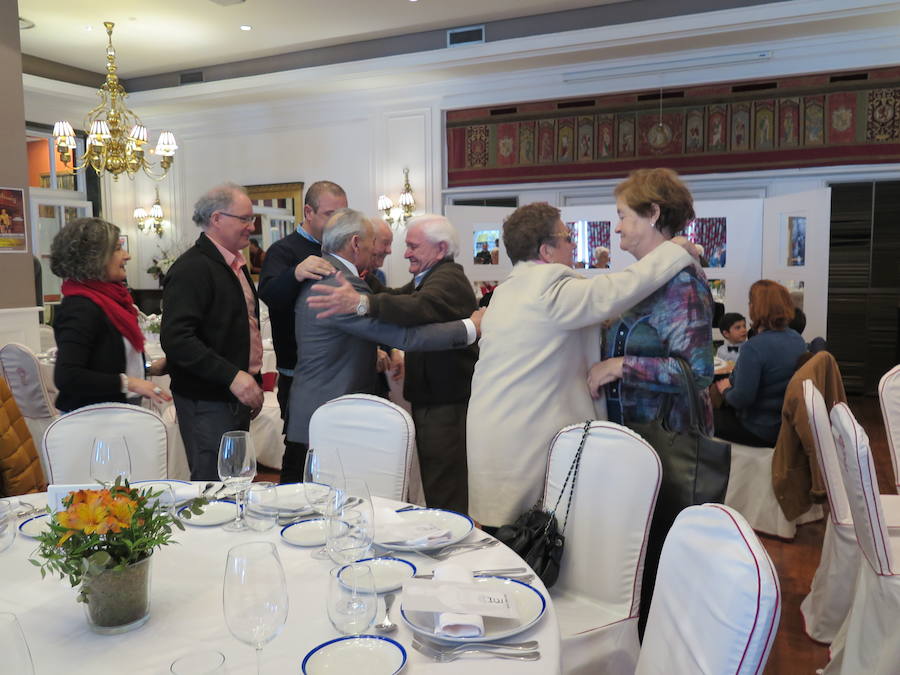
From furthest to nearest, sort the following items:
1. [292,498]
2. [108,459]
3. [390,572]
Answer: [292,498] → [108,459] → [390,572]

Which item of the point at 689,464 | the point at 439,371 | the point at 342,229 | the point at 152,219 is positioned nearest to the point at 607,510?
the point at 689,464

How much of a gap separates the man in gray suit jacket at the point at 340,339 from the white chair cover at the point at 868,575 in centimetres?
133

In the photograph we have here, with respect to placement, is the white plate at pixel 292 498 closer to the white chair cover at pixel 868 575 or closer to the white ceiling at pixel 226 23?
the white chair cover at pixel 868 575

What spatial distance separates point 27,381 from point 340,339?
250 centimetres

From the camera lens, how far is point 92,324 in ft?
9.11

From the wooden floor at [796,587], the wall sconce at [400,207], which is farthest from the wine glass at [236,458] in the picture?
the wall sconce at [400,207]

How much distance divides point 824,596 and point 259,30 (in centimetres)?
727

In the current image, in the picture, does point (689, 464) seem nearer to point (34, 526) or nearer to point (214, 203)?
point (34, 526)

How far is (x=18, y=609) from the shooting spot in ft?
4.65

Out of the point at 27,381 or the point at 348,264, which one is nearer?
the point at 348,264

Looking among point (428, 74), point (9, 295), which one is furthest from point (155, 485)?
point (428, 74)

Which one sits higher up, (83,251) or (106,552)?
(83,251)

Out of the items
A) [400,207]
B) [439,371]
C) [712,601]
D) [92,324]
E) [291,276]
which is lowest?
[712,601]

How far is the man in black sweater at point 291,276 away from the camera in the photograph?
2822 millimetres
